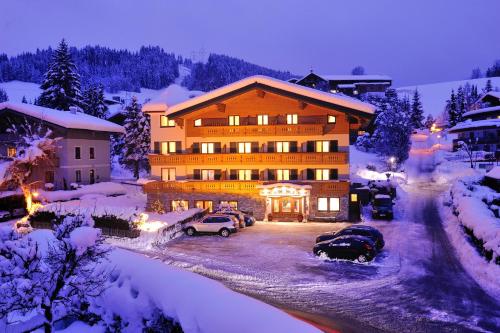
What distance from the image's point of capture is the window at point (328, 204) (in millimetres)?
40000

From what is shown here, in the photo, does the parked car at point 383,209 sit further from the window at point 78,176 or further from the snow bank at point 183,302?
the window at point 78,176

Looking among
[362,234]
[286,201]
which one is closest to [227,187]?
[286,201]

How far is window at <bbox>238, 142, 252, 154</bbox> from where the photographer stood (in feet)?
141

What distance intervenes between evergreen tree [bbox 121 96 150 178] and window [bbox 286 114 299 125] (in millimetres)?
25976

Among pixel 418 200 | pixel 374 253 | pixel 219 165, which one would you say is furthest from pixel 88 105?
pixel 374 253

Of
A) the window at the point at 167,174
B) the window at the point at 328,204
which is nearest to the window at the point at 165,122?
the window at the point at 167,174

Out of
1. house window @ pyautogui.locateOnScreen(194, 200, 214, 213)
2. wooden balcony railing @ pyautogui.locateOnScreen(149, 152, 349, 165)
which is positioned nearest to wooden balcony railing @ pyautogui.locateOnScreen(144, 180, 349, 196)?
house window @ pyautogui.locateOnScreen(194, 200, 214, 213)

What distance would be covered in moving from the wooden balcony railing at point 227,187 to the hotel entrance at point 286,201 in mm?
968

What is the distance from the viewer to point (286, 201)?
40.7 metres

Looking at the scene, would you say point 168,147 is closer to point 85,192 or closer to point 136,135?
point 85,192

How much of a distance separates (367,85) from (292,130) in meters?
81.1

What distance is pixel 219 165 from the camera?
42375 mm

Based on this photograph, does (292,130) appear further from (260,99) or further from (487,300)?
(487,300)

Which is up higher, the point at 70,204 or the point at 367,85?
the point at 367,85
